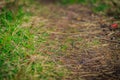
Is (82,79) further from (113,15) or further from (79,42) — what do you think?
(113,15)

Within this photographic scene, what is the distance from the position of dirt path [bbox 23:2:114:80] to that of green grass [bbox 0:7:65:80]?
0.10 meters

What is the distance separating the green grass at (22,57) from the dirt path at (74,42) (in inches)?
4.1

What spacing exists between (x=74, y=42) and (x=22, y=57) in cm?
81

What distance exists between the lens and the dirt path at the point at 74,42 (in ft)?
8.04

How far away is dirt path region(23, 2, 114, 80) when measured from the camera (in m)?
2.45

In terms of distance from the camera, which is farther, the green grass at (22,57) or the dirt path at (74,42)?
→ the dirt path at (74,42)

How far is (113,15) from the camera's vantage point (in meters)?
3.96

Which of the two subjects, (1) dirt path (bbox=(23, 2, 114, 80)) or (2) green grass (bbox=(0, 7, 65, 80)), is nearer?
(2) green grass (bbox=(0, 7, 65, 80))

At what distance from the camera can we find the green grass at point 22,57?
2.19 m

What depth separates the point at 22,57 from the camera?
246 cm

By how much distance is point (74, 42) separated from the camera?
2953mm

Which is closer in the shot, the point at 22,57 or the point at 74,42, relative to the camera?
the point at 22,57

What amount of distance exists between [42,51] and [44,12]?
1.96 m

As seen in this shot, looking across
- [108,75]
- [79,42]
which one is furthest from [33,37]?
[108,75]
